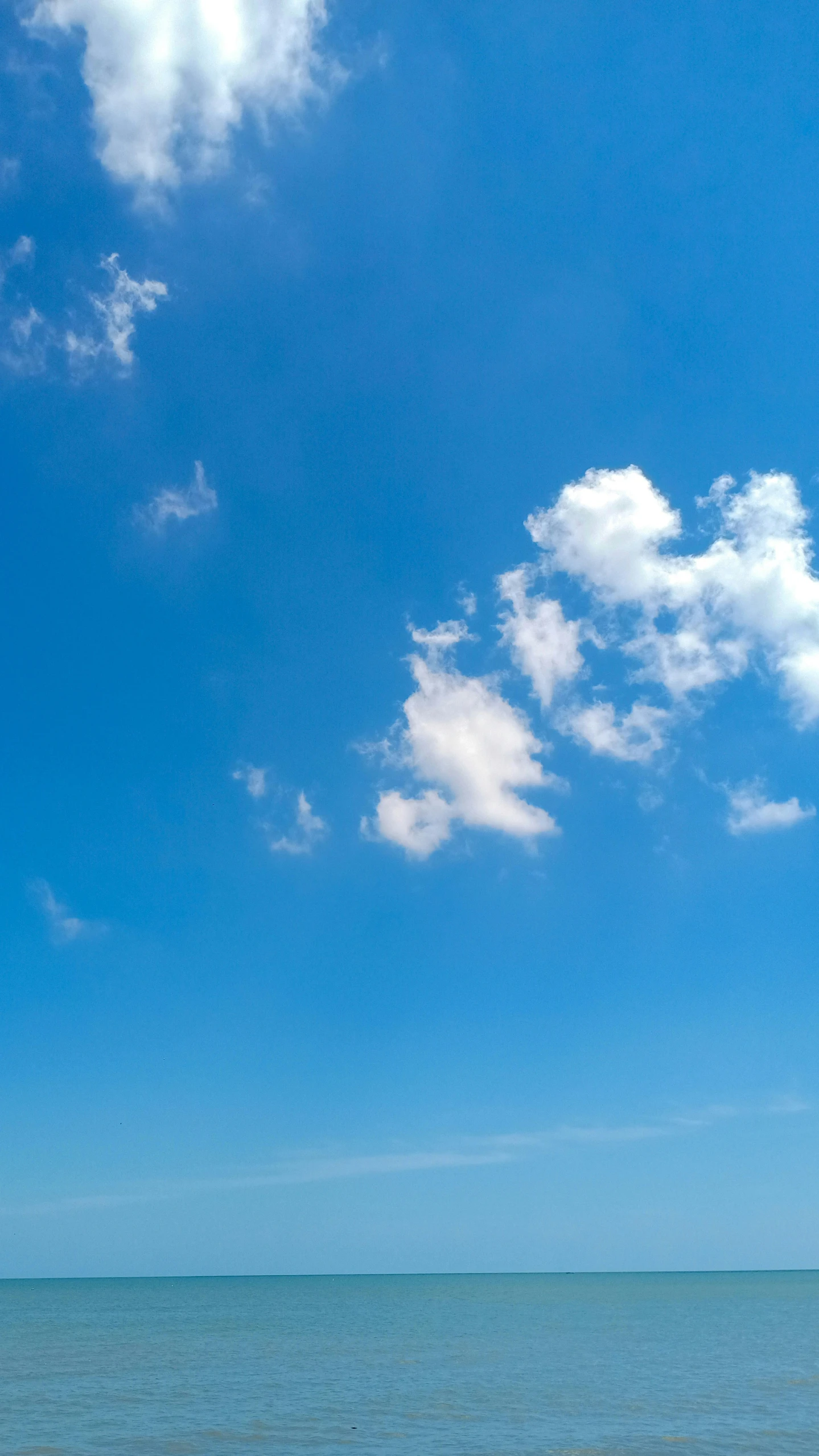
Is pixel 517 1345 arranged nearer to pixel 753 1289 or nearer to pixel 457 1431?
pixel 457 1431

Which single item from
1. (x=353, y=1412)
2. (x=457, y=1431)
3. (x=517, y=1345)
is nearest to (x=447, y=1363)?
→ (x=517, y=1345)

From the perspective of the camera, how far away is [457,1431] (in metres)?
33.5

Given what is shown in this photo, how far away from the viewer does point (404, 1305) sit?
125 meters

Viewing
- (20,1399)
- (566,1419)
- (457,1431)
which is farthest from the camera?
(20,1399)

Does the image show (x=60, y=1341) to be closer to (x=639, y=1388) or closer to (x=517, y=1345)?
(x=517, y=1345)

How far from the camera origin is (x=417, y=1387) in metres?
43.8

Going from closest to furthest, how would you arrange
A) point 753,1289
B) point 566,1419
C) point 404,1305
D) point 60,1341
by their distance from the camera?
1. point 566,1419
2. point 60,1341
3. point 404,1305
4. point 753,1289

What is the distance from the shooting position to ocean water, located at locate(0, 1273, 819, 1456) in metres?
32.5

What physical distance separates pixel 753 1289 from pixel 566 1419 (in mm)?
185539

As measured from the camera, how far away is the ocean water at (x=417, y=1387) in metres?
32.5

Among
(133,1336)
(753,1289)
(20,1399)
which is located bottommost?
(753,1289)

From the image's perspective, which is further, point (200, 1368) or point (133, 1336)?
point (133, 1336)

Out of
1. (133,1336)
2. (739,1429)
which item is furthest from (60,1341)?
(739,1429)

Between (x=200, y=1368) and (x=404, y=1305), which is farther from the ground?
(x=200, y=1368)
